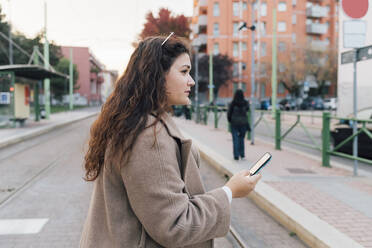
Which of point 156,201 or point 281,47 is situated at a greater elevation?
point 281,47

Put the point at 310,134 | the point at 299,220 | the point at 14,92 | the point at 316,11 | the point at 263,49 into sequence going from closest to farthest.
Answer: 1. the point at 299,220
2. the point at 310,134
3. the point at 14,92
4. the point at 263,49
5. the point at 316,11

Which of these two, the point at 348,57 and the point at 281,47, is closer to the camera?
the point at 348,57

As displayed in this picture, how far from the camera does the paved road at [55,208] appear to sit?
4.29 meters

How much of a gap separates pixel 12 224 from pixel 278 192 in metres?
3.57

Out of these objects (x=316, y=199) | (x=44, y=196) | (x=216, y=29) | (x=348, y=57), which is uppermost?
(x=216, y=29)

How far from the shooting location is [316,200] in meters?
5.46

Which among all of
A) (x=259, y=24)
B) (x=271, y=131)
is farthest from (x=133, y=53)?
(x=259, y=24)

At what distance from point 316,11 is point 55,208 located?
60.5 m

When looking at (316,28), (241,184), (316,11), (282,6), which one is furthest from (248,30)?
(241,184)

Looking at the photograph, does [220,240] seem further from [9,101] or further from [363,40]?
[9,101]

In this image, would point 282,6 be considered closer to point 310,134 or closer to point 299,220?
point 310,134

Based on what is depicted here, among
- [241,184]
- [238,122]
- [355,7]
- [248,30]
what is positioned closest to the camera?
[241,184]

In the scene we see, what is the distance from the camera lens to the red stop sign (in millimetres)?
6988

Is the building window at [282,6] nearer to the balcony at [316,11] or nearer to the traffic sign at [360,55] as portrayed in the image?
the balcony at [316,11]
